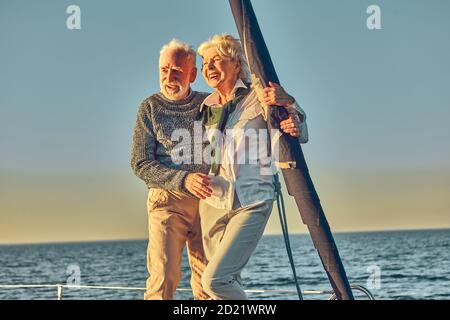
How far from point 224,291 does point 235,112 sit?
29.1 inches

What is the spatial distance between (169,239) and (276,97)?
0.76 metres

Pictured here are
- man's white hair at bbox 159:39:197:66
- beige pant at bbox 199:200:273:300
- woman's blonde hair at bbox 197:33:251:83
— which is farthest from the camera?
man's white hair at bbox 159:39:197:66

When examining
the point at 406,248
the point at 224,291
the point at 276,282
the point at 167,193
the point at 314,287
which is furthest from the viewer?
the point at 406,248

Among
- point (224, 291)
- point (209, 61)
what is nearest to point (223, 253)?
point (224, 291)

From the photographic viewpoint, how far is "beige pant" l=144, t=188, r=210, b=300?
359 centimetres

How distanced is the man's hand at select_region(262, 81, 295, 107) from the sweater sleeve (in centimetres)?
46

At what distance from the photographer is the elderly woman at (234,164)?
3.39 m

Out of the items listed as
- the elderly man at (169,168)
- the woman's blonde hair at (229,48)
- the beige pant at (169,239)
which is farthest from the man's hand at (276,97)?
the beige pant at (169,239)

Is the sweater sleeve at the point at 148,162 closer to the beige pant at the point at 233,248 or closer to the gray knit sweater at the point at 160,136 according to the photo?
the gray knit sweater at the point at 160,136

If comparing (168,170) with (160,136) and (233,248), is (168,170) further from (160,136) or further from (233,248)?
(233,248)

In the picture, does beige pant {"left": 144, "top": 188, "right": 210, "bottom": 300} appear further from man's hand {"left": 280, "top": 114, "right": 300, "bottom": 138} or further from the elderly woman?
man's hand {"left": 280, "top": 114, "right": 300, "bottom": 138}

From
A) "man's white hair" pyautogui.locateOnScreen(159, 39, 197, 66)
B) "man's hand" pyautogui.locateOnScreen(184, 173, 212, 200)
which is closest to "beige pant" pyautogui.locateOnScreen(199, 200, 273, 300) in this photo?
"man's hand" pyautogui.locateOnScreen(184, 173, 212, 200)

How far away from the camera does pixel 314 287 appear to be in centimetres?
1841
